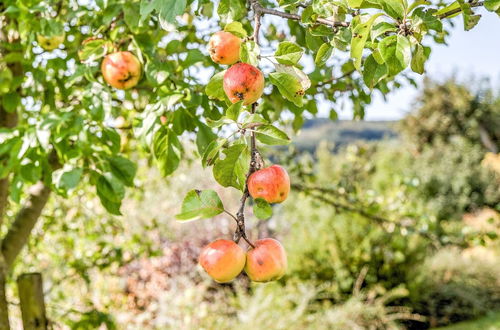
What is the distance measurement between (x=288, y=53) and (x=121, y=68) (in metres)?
0.68

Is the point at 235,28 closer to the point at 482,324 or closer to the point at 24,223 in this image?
the point at 24,223

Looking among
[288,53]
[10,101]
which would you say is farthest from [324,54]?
[10,101]

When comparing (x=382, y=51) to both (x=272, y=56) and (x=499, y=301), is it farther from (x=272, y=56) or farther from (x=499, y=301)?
(x=499, y=301)

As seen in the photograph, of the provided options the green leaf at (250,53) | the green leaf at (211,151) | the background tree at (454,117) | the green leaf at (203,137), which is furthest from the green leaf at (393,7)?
the background tree at (454,117)

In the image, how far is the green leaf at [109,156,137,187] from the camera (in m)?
1.24

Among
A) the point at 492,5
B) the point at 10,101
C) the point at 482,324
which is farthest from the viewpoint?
the point at 482,324

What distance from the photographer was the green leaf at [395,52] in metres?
0.69

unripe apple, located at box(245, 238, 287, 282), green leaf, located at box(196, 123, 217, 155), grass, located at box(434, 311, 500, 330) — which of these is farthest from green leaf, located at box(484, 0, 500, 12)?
grass, located at box(434, 311, 500, 330)

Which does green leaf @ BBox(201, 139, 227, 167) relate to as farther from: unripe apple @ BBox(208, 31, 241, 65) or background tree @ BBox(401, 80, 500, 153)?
background tree @ BBox(401, 80, 500, 153)

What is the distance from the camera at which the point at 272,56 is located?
0.77m

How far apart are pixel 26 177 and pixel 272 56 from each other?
760 millimetres

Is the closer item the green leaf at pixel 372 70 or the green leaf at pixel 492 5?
the green leaf at pixel 492 5

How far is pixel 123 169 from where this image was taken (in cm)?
125

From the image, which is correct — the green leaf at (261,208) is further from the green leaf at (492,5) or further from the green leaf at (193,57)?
the green leaf at (193,57)
